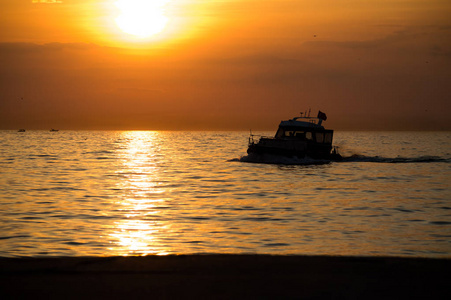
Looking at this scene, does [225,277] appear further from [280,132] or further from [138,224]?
[280,132]

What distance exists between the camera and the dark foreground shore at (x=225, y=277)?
6.86 m

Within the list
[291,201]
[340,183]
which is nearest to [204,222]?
[291,201]

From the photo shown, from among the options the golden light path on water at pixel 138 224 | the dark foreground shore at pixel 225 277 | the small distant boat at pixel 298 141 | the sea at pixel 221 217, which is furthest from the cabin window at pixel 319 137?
the dark foreground shore at pixel 225 277

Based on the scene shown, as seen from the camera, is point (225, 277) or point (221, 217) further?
point (221, 217)

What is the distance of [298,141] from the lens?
52781 millimetres

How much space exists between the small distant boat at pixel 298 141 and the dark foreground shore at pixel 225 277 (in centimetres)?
4452

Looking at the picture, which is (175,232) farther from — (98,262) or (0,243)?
(98,262)

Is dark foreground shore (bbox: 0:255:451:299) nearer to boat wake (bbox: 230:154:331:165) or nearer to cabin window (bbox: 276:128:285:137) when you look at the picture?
boat wake (bbox: 230:154:331:165)

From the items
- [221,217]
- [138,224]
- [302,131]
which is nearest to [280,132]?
[302,131]

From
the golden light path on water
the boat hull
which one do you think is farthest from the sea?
the boat hull

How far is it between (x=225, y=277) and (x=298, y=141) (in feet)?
150

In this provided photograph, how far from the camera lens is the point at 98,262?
27.1 feet

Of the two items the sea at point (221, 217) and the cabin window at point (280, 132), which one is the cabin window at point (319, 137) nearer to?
the cabin window at point (280, 132)

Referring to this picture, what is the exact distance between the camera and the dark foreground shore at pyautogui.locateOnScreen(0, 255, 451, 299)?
6.86 metres
